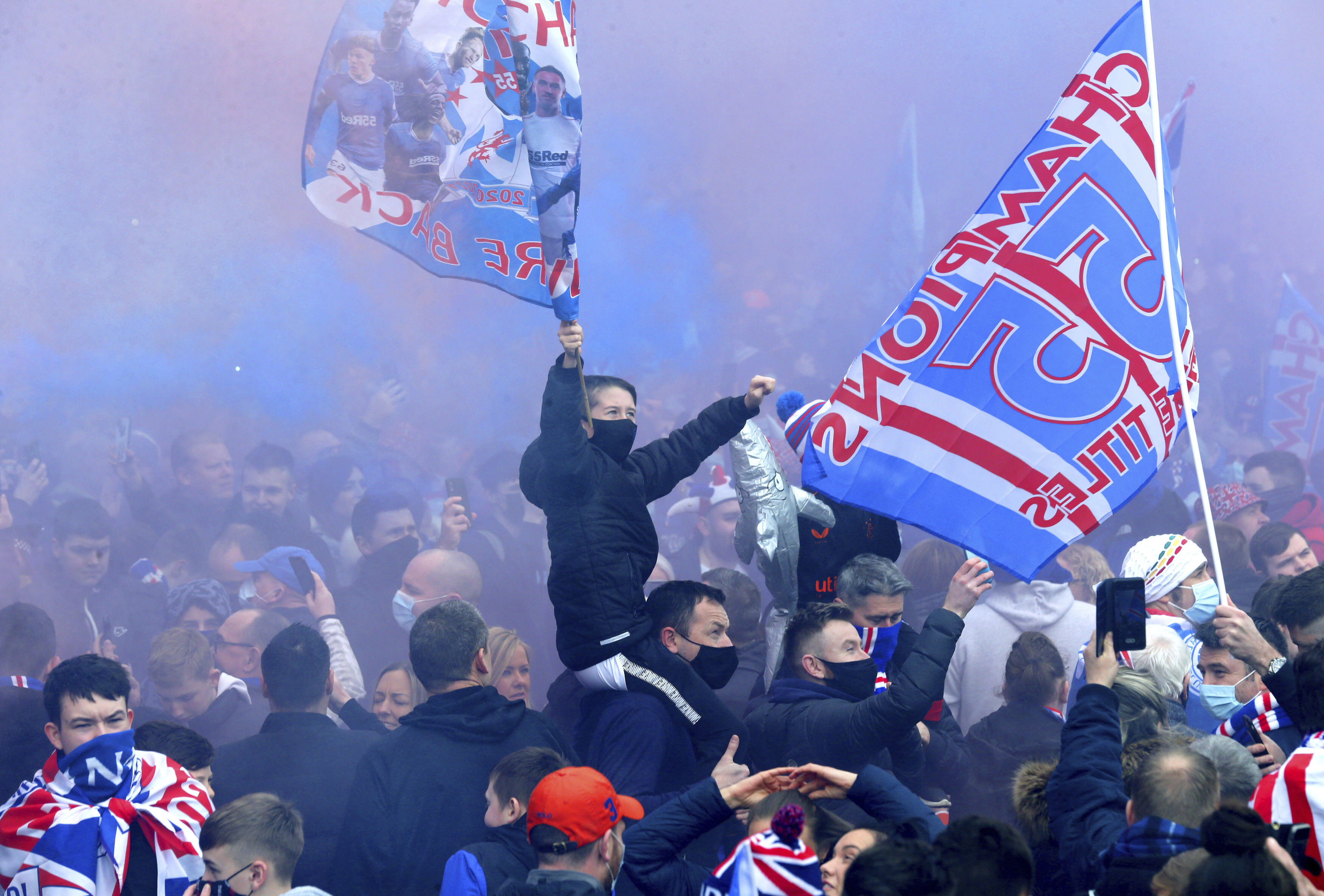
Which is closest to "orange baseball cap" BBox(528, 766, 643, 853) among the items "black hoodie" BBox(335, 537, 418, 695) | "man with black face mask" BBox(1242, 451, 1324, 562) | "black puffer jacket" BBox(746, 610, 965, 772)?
"black puffer jacket" BBox(746, 610, 965, 772)

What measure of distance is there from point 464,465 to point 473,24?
4933 millimetres

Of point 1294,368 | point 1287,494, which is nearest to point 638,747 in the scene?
point 1287,494

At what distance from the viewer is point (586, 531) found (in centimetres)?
280

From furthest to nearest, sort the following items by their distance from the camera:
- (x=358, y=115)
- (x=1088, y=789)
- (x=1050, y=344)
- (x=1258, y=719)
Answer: (x=358, y=115)
(x=1050, y=344)
(x=1258, y=719)
(x=1088, y=789)

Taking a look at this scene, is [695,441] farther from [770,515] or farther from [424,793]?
[424,793]

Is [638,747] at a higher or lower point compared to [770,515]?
lower

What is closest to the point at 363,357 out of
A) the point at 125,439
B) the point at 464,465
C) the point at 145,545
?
the point at 464,465

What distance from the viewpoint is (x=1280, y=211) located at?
12.4 m

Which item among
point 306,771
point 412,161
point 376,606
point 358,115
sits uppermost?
point 358,115

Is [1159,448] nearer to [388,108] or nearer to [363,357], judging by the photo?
[388,108]

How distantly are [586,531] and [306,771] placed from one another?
2.95 ft

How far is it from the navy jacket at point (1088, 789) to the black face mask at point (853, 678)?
2.27ft

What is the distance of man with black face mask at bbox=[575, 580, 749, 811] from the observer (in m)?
2.58

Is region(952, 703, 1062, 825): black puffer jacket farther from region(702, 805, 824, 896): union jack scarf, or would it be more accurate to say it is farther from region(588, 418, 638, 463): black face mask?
region(702, 805, 824, 896): union jack scarf
